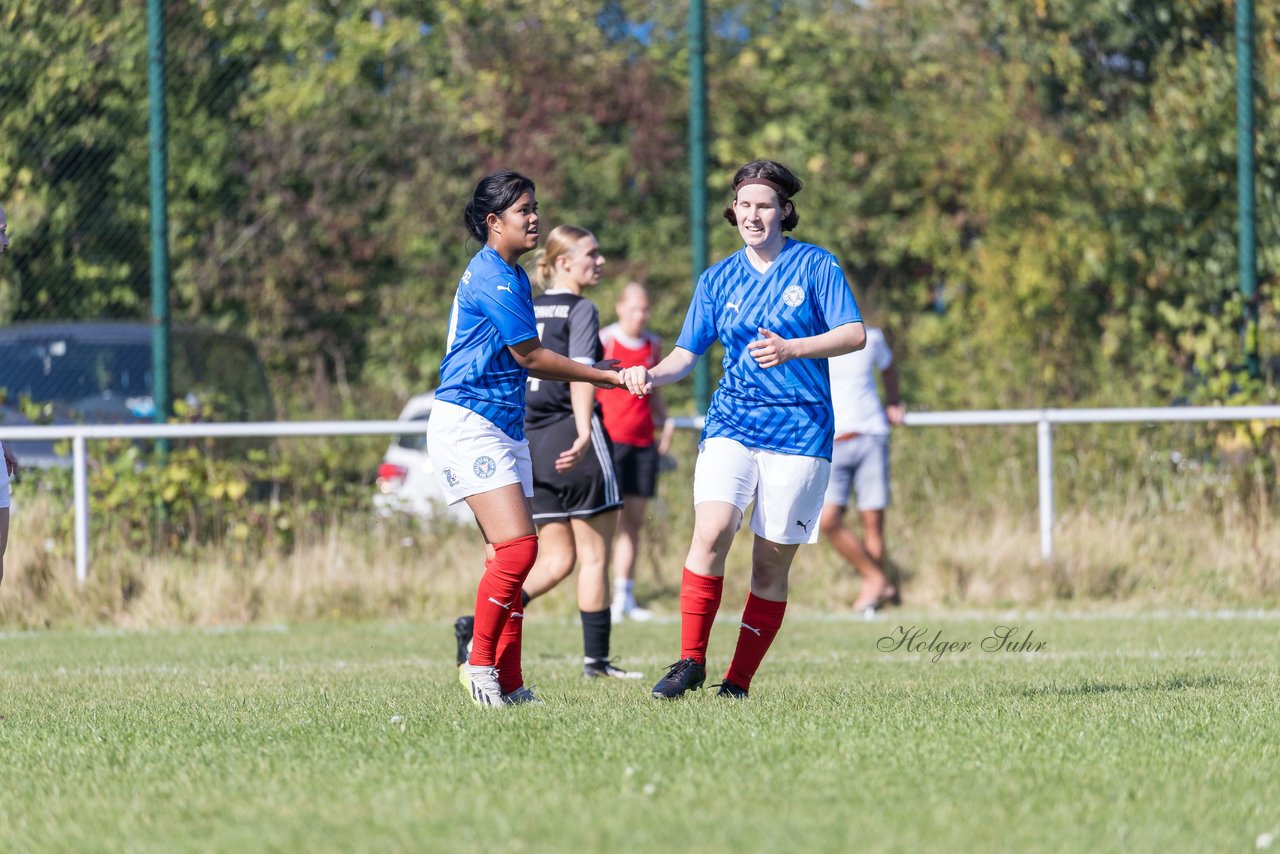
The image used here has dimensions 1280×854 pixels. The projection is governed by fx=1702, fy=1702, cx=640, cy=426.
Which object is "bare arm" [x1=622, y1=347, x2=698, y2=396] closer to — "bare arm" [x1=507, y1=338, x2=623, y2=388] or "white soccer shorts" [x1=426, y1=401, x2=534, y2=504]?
"bare arm" [x1=507, y1=338, x2=623, y2=388]

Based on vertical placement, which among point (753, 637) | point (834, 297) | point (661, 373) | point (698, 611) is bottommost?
point (753, 637)

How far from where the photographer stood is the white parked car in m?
10.7

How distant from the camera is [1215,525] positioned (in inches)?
414

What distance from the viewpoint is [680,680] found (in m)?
5.88

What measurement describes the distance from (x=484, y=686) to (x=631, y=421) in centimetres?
372

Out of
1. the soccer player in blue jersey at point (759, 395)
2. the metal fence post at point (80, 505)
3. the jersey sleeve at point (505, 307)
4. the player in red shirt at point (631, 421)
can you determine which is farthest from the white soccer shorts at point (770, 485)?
the metal fence post at point (80, 505)

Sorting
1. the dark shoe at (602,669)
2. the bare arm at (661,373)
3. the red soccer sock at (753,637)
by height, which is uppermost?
the bare arm at (661,373)

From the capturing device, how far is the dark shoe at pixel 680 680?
19.1 feet

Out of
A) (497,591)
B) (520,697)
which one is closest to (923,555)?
(520,697)

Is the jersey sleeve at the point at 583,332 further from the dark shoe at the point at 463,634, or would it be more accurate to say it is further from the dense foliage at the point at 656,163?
the dense foliage at the point at 656,163

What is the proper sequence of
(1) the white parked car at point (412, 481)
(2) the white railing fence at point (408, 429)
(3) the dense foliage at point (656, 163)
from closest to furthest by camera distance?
(2) the white railing fence at point (408, 429) < (1) the white parked car at point (412, 481) < (3) the dense foliage at point (656, 163)

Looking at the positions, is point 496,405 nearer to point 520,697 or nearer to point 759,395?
point 759,395

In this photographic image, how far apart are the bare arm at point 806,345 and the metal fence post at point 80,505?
583 centimetres

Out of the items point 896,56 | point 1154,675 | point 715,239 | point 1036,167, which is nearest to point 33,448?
point 1154,675
